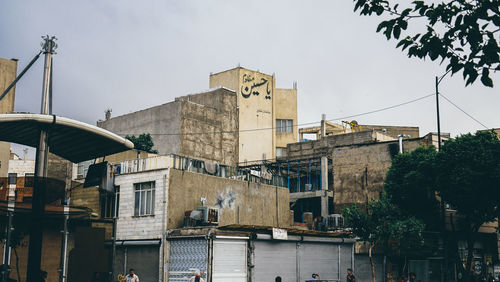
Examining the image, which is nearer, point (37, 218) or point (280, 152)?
point (37, 218)

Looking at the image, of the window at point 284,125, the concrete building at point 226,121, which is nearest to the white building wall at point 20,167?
the concrete building at point 226,121

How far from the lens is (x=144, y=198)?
2859 centimetres

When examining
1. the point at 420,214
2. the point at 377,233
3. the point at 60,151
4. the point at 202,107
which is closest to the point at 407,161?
the point at 420,214

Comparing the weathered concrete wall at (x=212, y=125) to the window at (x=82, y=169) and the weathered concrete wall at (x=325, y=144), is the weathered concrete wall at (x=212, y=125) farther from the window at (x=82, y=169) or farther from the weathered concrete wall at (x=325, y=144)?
the window at (x=82, y=169)

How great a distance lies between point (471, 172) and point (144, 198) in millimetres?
18160

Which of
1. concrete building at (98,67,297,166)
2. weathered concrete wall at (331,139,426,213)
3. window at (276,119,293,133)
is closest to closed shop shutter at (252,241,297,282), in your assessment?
weathered concrete wall at (331,139,426,213)

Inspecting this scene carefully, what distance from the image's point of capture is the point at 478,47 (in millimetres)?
7551

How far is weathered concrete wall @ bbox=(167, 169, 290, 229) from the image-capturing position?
91.4 ft

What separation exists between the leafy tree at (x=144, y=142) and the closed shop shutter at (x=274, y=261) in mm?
18878

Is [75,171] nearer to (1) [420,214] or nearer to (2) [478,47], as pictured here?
(1) [420,214]

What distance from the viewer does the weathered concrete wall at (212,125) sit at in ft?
148

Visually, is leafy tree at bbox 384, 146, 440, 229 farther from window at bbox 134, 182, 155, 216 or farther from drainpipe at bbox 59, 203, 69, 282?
drainpipe at bbox 59, 203, 69, 282

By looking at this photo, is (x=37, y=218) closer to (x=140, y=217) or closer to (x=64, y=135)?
(x=64, y=135)

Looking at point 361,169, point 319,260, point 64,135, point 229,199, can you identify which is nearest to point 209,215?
point 229,199
